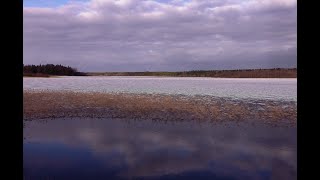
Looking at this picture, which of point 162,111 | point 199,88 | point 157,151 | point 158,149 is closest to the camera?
point 157,151

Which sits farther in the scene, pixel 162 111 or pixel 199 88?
pixel 199 88

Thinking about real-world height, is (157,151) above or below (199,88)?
below

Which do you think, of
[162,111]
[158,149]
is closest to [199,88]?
[162,111]

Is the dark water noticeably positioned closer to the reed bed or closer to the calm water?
the reed bed

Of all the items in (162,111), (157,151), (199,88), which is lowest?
(157,151)

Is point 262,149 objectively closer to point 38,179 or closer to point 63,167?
point 63,167

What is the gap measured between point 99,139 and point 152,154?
4426 millimetres

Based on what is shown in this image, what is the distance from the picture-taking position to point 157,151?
1542cm

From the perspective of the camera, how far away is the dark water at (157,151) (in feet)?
40.0

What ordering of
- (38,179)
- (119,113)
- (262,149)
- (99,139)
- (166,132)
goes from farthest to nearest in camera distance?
1. (119,113)
2. (166,132)
3. (99,139)
4. (262,149)
5. (38,179)

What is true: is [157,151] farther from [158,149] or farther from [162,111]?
[162,111]

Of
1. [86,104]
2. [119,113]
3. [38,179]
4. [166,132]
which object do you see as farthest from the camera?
[86,104]

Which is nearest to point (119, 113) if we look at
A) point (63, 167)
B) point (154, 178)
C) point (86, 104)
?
point (86, 104)

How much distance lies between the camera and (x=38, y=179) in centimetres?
1116
